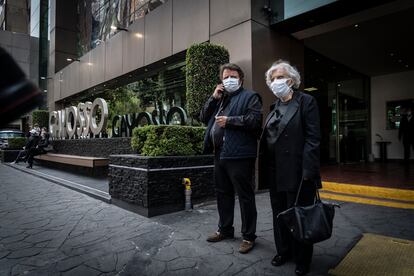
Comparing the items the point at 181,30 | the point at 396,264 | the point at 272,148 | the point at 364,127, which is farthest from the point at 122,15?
the point at 396,264

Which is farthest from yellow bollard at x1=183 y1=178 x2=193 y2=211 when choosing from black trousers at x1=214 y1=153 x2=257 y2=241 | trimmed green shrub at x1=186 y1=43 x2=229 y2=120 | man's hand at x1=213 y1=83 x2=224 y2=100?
trimmed green shrub at x1=186 y1=43 x2=229 y2=120

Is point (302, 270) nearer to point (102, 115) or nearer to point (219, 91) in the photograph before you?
point (219, 91)

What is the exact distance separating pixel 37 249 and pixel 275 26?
6914 mm

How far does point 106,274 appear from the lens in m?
2.82

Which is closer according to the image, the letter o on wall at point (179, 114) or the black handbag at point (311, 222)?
the black handbag at point (311, 222)

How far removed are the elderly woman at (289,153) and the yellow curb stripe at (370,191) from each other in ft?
11.4

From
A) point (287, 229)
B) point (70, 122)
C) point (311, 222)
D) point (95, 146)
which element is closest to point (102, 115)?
point (95, 146)

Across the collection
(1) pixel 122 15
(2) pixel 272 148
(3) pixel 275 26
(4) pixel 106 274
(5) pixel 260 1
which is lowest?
(4) pixel 106 274

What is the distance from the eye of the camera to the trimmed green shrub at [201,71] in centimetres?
689

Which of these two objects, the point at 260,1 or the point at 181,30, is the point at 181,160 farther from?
the point at 181,30

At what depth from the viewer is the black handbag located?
237cm

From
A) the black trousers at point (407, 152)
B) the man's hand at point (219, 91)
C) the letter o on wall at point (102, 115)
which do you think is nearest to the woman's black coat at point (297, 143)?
the man's hand at point (219, 91)

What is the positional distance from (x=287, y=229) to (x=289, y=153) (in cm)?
77

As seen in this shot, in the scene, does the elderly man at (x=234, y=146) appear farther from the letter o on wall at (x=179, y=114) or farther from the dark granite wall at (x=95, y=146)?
the dark granite wall at (x=95, y=146)
